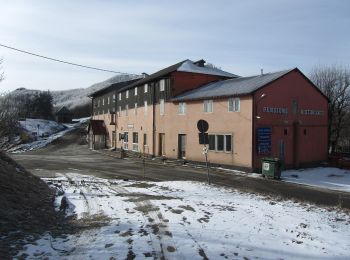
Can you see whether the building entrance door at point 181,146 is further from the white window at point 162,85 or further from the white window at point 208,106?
the white window at point 162,85

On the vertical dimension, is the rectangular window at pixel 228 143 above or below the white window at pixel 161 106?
below

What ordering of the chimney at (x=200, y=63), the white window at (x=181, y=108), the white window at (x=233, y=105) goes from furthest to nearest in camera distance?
the chimney at (x=200, y=63) → the white window at (x=181, y=108) → the white window at (x=233, y=105)

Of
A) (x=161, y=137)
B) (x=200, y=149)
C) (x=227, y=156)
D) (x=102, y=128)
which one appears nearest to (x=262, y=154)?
(x=227, y=156)

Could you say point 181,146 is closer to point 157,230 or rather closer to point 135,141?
point 135,141

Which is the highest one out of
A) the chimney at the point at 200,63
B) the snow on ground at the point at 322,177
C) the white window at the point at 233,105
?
the chimney at the point at 200,63

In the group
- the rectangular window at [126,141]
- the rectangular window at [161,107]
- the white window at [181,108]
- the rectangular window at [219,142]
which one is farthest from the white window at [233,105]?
the rectangular window at [126,141]

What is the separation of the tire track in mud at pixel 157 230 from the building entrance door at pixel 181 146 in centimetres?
2208

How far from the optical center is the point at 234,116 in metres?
28.8

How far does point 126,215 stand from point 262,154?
62.3ft

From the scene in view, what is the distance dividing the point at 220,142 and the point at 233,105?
2.79m

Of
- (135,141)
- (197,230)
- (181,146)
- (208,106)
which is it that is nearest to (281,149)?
(208,106)

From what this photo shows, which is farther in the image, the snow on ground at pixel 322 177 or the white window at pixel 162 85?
the white window at pixel 162 85

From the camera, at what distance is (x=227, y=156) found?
29.1 m

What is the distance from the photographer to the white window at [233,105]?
28.7m
